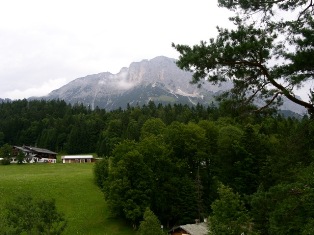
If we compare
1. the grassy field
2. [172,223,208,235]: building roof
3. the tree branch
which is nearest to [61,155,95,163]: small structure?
the grassy field

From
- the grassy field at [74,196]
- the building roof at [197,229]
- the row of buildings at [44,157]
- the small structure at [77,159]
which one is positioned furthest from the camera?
the small structure at [77,159]

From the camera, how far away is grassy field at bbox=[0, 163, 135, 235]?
47.7 metres

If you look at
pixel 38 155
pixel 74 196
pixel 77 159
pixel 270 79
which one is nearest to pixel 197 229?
pixel 74 196

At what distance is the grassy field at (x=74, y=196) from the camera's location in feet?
156

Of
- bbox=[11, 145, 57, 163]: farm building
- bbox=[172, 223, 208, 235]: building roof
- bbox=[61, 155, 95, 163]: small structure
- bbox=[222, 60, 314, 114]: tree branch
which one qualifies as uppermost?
bbox=[222, 60, 314, 114]: tree branch

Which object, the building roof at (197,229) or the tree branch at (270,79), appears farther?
the building roof at (197,229)

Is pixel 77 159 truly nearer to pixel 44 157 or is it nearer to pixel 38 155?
pixel 44 157

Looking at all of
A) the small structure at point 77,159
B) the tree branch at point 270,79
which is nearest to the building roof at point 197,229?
the tree branch at point 270,79

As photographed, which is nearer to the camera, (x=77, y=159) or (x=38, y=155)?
(x=77, y=159)

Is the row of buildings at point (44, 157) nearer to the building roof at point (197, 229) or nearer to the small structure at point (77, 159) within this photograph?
the small structure at point (77, 159)

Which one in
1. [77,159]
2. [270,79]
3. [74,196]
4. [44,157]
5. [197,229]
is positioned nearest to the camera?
[270,79]

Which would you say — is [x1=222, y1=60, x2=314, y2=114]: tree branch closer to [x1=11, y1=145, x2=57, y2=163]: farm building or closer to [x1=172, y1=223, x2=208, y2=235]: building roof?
[x1=172, y1=223, x2=208, y2=235]: building roof

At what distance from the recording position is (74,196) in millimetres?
58875

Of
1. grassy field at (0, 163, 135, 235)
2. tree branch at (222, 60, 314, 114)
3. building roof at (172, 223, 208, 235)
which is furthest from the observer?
grassy field at (0, 163, 135, 235)
